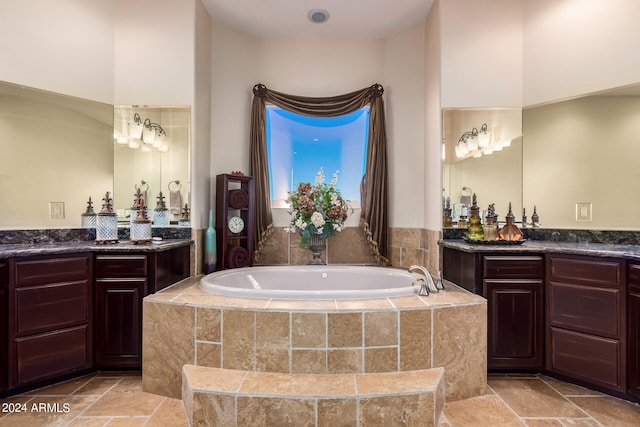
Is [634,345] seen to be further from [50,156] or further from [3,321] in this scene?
[50,156]

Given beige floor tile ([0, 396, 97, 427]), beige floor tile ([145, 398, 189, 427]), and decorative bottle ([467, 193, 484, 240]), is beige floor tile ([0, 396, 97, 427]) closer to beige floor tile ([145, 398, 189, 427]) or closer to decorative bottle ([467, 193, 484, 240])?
beige floor tile ([145, 398, 189, 427])

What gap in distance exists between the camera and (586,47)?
2439 millimetres

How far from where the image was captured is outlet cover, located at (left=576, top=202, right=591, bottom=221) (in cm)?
255

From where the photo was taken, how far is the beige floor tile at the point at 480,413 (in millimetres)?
1697

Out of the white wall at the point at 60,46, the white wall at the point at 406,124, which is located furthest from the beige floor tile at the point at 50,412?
the white wall at the point at 406,124

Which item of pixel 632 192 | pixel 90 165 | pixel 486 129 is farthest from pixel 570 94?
pixel 90 165

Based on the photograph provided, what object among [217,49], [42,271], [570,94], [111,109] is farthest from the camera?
[217,49]

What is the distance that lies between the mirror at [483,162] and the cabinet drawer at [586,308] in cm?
79

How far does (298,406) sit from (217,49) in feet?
9.83

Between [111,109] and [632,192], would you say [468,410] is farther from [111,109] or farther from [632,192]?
[111,109]

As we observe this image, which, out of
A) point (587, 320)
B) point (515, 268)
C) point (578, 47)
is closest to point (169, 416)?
point (515, 268)

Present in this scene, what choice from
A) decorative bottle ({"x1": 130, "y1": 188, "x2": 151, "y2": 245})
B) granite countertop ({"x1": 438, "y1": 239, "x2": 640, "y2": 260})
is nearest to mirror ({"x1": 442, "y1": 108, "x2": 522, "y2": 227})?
granite countertop ({"x1": 438, "y1": 239, "x2": 640, "y2": 260})

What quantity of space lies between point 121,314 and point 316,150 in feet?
7.18

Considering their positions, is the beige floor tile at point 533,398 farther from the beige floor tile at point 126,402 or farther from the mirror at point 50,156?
the mirror at point 50,156
